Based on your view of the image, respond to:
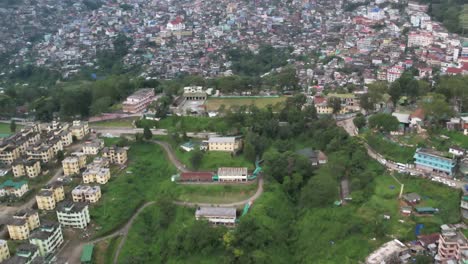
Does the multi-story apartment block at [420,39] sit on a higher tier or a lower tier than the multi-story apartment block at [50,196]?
higher

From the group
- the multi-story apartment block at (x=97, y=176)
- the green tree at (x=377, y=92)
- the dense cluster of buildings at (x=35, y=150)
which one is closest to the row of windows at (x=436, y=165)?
the green tree at (x=377, y=92)

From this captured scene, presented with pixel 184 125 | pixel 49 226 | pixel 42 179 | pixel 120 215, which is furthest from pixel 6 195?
pixel 184 125

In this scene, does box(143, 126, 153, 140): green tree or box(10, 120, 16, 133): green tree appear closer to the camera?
box(143, 126, 153, 140): green tree

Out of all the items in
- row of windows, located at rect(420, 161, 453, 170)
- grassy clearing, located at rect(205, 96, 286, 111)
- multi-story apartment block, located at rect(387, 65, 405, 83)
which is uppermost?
multi-story apartment block, located at rect(387, 65, 405, 83)

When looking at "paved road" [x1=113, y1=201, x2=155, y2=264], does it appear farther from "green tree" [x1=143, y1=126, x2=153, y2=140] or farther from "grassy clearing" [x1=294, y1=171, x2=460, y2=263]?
"grassy clearing" [x1=294, y1=171, x2=460, y2=263]

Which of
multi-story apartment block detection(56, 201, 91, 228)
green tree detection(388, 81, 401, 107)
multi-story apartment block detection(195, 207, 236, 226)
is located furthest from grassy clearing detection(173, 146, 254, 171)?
green tree detection(388, 81, 401, 107)

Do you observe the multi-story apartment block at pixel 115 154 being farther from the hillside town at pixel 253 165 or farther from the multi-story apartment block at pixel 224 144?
the multi-story apartment block at pixel 224 144

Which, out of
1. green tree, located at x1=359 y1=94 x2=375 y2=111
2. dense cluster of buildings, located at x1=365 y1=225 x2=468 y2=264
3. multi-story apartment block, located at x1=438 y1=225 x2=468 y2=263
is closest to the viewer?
multi-story apartment block, located at x1=438 y1=225 x2=468 y2=263
